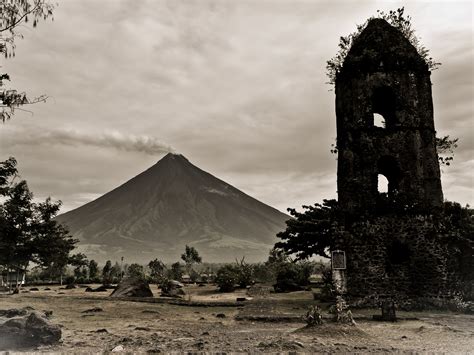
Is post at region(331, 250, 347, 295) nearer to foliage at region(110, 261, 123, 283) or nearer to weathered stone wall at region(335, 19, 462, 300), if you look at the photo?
weathered stone wall at region(335, 19, 462, 300)

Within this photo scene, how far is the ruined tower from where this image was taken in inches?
624

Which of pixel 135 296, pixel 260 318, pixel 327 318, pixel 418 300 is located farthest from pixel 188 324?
pixel 135 296

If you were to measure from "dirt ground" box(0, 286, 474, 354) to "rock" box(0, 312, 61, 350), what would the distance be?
26 cm

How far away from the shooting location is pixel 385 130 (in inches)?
642

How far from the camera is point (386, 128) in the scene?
53.7 ft

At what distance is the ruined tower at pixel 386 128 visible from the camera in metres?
15.9

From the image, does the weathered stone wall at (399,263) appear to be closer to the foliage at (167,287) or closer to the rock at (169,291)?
the rock at (169,291)

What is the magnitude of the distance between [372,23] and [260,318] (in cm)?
1261

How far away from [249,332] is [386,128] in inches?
380

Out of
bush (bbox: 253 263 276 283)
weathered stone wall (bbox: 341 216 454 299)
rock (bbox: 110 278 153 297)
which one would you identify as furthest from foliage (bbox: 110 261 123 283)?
weathered stone wall (bbox: 341 216 454 299)

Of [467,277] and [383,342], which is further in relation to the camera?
[467,277]

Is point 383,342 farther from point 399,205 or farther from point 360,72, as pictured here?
point 360,72

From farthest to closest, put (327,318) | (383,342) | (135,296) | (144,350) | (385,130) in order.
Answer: (135,296) → (385,130) → (327,318) → (383,342) → (144,350)

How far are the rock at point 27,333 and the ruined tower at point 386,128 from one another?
425 inches
